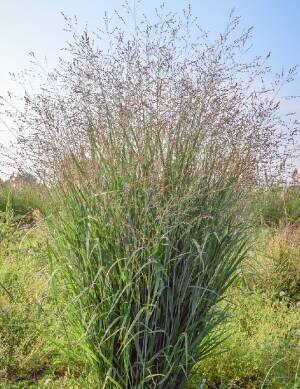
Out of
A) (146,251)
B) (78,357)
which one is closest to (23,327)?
(78,357)

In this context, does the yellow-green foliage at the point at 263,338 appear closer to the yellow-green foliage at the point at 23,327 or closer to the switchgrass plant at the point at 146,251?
the switchgrass plant at the point at 146,251

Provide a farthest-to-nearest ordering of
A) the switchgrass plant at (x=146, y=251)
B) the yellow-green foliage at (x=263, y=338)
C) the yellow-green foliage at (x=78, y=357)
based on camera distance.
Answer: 1. the yellow-green foliage at (x=263, y=338)
2. the yellow-green foliage at (x=78, y=357)
3. the switchgrass plant at (x=146, y=251)

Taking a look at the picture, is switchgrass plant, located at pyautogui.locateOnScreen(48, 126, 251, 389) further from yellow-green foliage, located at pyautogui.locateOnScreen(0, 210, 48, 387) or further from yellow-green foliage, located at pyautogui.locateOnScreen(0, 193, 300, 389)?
yellow-green foliage, located at pyautogui.locateOnScreen(0, 210, 48, 387)

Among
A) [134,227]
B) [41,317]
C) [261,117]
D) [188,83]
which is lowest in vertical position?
[41,317]

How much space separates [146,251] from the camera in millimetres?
2617

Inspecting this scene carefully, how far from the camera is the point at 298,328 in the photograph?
14.4ft

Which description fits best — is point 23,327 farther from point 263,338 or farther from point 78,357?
point 263,338

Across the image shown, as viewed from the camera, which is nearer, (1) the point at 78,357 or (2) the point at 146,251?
(2) the point at 146,251

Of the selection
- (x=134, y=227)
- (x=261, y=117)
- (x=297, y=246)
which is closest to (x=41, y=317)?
(x=134, y=227)

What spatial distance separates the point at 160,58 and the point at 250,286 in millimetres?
3621

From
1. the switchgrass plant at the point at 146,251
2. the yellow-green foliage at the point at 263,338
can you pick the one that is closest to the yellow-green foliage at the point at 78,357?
the yellow-green foliage at the point at 263,338

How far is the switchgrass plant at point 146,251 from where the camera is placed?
8.44ft

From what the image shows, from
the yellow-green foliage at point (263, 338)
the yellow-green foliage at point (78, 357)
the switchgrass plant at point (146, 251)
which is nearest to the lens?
the switchgrass plant at point (146, 251)

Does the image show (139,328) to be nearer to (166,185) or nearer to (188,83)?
(166,185)
